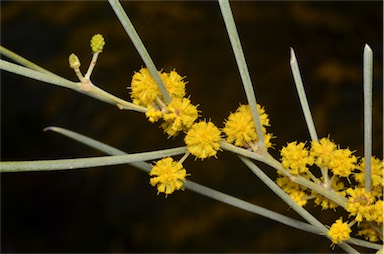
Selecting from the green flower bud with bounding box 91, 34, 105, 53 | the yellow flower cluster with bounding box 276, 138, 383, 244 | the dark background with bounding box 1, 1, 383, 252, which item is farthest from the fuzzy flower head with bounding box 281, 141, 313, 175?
the dark background with bounding box 1, 1, 383, 252

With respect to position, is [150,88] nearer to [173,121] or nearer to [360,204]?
[173,121]

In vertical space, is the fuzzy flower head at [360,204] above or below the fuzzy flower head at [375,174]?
below

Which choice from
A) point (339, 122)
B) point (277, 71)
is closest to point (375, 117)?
point (339, 122)

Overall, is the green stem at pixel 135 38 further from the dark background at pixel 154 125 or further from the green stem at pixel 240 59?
the dark background at pixel 154 125

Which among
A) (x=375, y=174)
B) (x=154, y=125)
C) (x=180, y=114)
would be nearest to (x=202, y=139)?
(x=180, y=114)

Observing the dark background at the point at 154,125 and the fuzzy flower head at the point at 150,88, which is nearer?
the fuzzy flower head at the point at 150,88

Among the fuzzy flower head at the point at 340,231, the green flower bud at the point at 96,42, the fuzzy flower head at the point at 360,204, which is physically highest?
the green flower bud at the point at 96,42

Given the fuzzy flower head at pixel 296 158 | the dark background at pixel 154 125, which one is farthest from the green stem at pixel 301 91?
the dark background at pixel 154 125

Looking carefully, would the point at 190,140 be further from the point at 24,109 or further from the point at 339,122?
the point at 24,109
